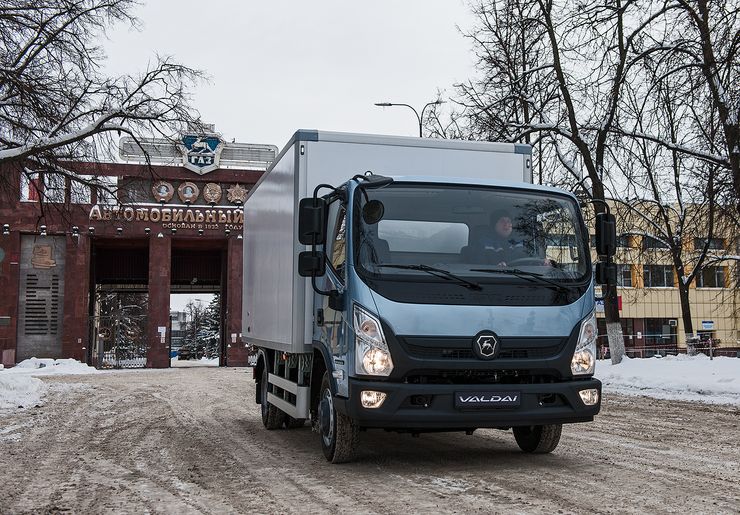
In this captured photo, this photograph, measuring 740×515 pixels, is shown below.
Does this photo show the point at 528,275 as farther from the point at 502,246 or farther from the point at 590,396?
the point at 590,396

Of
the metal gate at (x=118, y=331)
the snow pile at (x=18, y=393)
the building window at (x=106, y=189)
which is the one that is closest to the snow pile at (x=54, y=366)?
the metal gate at (x=118, y=331)

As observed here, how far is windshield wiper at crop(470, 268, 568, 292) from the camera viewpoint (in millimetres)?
7066

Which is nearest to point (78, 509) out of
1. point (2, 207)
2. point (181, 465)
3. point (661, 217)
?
point (181, 465)

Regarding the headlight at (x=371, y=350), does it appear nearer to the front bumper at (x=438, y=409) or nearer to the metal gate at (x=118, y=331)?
the front bumper at (x=438, y=409)

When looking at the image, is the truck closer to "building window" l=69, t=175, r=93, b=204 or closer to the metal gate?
"building window" l=69, t=175, r=93, b=204

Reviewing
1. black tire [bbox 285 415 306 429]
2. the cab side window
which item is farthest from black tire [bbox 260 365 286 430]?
the cab side window

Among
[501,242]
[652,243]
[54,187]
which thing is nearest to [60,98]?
[54,187]

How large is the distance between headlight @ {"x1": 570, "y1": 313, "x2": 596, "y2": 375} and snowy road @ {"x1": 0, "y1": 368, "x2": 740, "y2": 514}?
89 centimetres

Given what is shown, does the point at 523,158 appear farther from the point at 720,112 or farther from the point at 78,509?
the point at 720,112

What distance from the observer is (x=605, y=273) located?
7707 mm

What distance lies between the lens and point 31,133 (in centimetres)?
1655

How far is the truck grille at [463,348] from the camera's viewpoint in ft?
21.9

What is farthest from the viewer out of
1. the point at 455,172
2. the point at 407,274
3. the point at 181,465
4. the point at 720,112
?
the point at 720,112

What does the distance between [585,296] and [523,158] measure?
2.18m
